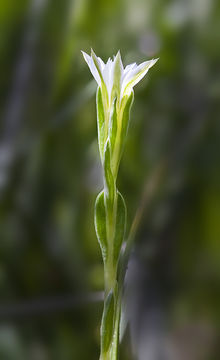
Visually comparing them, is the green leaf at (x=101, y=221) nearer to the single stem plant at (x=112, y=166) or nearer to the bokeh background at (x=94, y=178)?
the single stem plant at (x=112, y=166)

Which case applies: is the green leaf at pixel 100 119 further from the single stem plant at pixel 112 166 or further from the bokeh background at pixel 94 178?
the bokeh background at pixel 94 178

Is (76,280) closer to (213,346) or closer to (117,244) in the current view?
(213,346)

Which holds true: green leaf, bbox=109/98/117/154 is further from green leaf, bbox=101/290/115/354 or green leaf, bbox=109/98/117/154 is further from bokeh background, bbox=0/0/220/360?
bokeh background, bbox=0/0/220/360

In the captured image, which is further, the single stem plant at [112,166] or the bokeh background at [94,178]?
the bokeh background at [94,178]

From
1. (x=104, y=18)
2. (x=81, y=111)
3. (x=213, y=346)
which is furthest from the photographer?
(x=104, y=18)

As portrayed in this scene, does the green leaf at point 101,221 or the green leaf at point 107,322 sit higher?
the green leaf at point 101,221

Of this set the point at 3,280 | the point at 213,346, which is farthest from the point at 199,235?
the point at 3,280

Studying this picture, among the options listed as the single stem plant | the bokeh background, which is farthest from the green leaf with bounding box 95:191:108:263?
the bokeh background

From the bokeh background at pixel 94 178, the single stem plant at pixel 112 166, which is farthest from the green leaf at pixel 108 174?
the bokeh background at pixel 94 178

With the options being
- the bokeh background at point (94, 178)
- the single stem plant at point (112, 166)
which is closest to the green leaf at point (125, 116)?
the single stem plant at point (112, 166)
